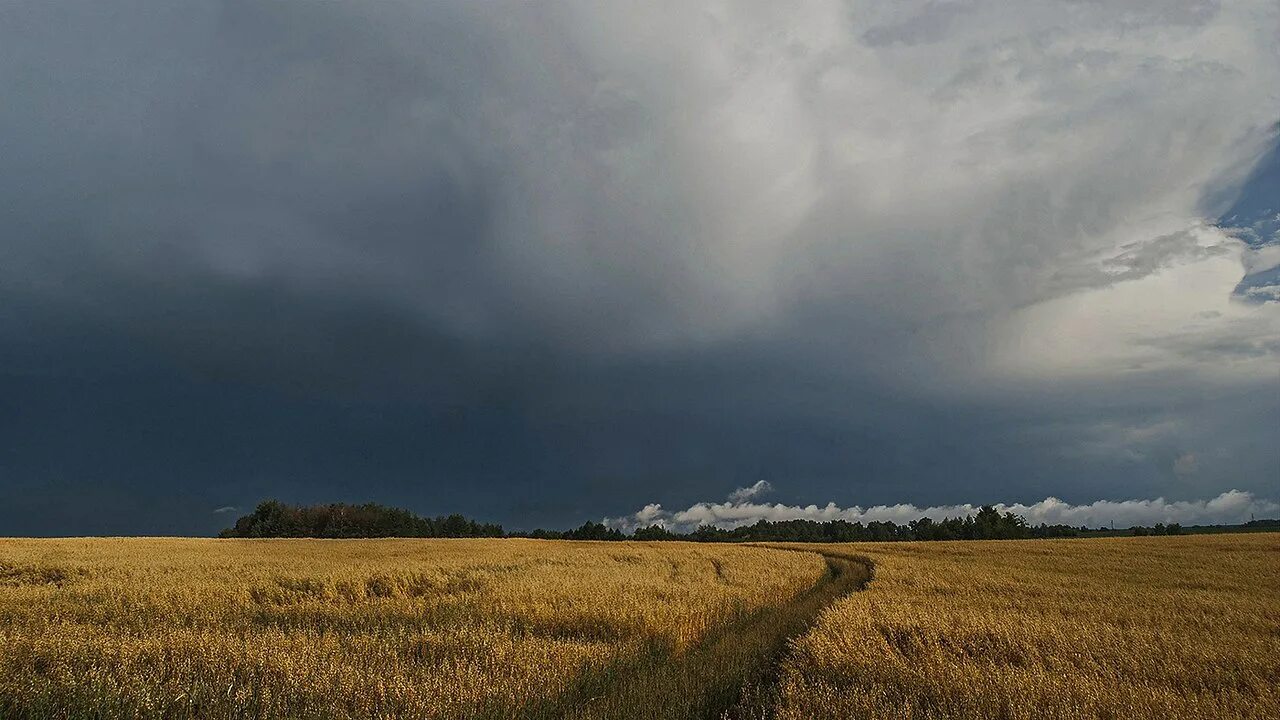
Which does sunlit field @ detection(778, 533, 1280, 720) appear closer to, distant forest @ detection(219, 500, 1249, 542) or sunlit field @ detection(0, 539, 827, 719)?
sunlit field @ detection(0, 539, 827, 719)

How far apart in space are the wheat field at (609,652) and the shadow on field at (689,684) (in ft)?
0.16

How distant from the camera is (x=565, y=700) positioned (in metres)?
8.17

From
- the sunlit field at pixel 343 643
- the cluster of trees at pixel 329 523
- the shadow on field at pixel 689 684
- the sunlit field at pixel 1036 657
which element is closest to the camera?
the sunlit field at pixel 343 643

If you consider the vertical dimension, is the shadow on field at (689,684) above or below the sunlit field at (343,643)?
→ below

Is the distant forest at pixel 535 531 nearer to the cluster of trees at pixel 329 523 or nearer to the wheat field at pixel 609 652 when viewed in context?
the cluster of trees at pixel 329 523

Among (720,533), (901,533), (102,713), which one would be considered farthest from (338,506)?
(102,713)

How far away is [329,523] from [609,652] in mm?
131101

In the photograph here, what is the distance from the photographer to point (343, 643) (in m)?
10.4

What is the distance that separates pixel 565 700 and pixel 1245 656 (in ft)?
37.2

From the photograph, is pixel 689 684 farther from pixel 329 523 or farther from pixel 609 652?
pixel 329 523

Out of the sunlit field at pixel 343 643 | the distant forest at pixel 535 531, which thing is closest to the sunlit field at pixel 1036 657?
the sunlit field at pixel 343 643

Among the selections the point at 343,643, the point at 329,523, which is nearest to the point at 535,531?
the point at 329,523

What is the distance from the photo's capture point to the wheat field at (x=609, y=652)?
7.42 m

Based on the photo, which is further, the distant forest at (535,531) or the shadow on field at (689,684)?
the distant forest at (535,531)
